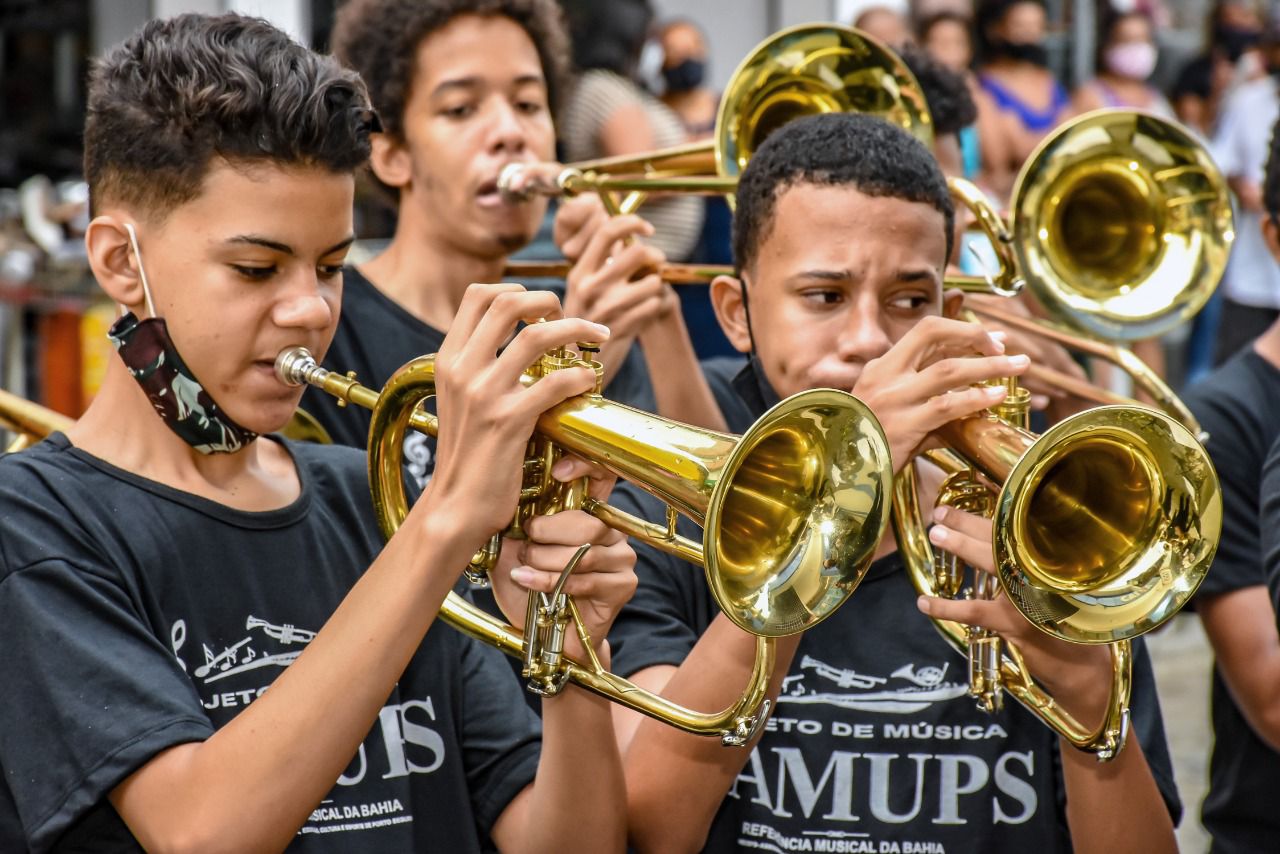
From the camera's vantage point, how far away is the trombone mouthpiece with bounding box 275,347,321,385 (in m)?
1.97

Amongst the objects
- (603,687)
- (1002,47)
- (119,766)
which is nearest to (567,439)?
(603,687)

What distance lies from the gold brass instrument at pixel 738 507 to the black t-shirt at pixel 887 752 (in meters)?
0.30

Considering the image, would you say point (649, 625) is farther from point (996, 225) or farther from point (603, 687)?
point (996, 225)

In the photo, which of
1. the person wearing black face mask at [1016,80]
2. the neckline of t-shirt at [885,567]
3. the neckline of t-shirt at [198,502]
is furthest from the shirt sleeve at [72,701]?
the person wearing black face mask at [1016,80]

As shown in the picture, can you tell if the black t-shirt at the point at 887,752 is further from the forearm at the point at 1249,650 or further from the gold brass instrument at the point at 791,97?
the gold brass instrument at the point at 791,97

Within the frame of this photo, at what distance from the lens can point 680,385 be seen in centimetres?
309

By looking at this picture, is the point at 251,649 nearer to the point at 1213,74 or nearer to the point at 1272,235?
the point at 1272,235

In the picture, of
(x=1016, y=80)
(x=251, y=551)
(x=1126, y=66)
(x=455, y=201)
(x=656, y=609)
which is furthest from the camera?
(x=1126, y=66)

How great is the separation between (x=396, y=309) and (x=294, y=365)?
117cm

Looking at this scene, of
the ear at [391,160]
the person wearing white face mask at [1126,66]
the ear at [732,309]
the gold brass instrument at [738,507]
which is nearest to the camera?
the gold brass instrument at [738,507]

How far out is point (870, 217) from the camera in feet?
7.55

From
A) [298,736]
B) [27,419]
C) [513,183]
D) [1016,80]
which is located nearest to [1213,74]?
[1016,80]

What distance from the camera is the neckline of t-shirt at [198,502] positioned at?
76.4 inches

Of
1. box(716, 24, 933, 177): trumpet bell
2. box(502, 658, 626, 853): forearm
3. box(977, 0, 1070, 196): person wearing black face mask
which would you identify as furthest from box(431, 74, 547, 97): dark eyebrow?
box(977, 0, 1070, 196): person wearing black face mask
